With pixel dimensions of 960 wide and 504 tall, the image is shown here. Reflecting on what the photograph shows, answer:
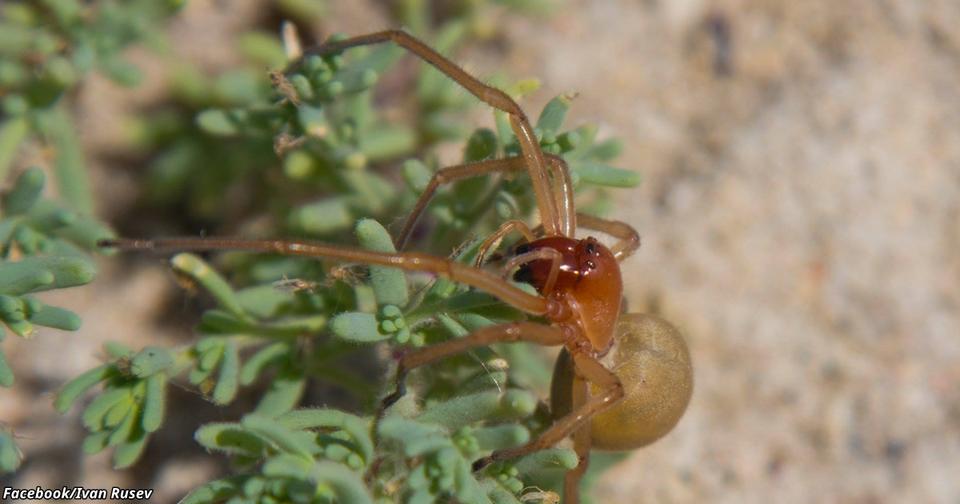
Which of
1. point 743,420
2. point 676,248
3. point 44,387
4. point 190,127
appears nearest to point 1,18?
point 190,127

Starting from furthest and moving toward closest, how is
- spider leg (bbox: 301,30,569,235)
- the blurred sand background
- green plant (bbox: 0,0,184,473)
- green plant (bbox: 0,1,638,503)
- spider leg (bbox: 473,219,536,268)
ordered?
the blurred sand background < green plant (bbox: 0,0,184,473) < spider leg (bbox: 301,30,569,235) < spider leg (bbox: 473,219,536,268) < green plant (bbox: 0,1,638,503)

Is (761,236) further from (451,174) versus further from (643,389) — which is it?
(451,174)

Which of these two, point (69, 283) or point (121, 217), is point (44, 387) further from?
point (69, 283)

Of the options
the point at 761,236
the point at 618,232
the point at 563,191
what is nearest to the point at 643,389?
the point at 618,232

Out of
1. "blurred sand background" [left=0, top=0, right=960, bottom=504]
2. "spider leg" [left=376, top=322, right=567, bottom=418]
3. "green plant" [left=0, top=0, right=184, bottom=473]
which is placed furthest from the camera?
"blurred sand background" [left=0, top=0, right=960, bottom=504]

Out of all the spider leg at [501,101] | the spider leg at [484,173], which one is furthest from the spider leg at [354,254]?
the spider leg at [501,101]

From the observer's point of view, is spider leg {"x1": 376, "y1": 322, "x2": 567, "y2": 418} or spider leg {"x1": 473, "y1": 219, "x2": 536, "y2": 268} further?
spider leg {"x1": 473, "y1": 219, "x2": 536, "y2": 268}

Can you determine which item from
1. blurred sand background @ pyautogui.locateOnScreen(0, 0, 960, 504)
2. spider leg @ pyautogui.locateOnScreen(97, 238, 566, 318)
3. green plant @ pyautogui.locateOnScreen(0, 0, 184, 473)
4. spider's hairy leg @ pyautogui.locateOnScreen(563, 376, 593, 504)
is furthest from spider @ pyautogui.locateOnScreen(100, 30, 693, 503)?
green plant @ pyautogui.locateOnScreen(0, 0, 184, 473)

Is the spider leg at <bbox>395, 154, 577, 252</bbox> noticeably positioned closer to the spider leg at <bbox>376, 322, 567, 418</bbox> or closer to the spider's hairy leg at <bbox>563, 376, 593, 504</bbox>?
the spider leg at <bbox>376, 322, 567, 418</bbox>
